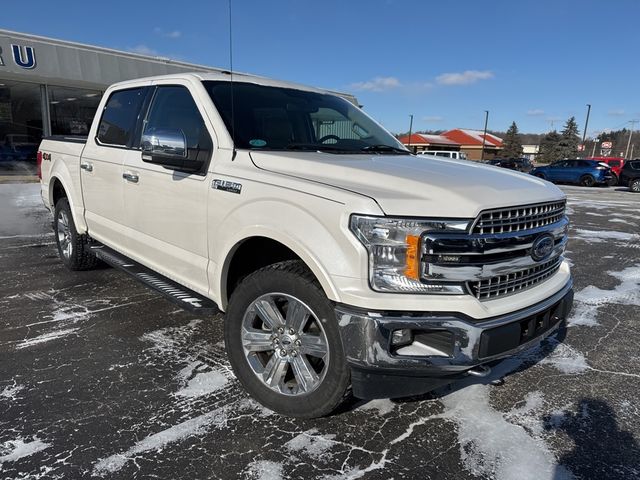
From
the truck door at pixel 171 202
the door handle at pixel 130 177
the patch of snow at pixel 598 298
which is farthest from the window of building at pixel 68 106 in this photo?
the patch of snow at pixel 598 298

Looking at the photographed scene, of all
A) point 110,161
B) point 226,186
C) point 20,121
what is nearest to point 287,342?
point 226,186

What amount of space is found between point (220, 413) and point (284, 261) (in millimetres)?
969

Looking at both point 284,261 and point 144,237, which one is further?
point 144,237

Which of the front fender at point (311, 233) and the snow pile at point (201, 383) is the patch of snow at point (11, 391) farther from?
the front fender at point (311, 233)

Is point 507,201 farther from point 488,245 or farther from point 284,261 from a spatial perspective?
point 284,261

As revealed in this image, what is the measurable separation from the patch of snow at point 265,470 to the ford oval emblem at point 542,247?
1.74m

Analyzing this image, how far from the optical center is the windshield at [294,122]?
3414 mm

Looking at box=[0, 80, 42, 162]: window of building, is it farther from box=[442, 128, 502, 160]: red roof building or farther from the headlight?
box=[442, 128, 502, 160]: red roof building

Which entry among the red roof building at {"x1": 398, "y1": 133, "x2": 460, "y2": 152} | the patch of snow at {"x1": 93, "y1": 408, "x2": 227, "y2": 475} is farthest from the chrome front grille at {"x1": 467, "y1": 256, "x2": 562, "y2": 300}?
the red roof building at {"x1": 398, "y1": 133, "x2": 460, "y2": 152}

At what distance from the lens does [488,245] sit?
2396 mm

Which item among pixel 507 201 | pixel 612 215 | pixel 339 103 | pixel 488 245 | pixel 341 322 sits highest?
pixel 339 103

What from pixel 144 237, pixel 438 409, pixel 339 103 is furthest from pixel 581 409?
pixel 144 237

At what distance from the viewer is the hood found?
92.4 inches

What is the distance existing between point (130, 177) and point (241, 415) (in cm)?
222
